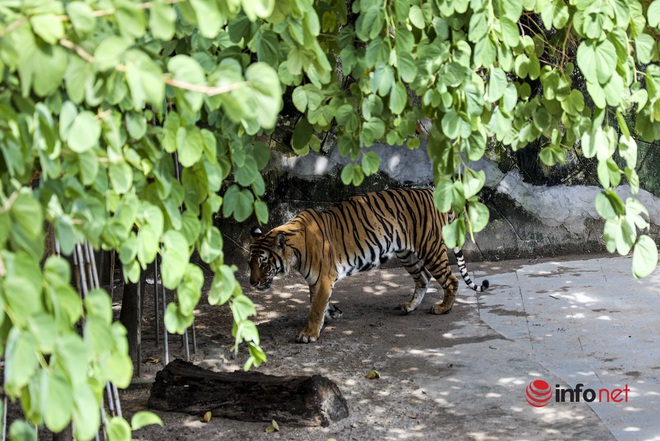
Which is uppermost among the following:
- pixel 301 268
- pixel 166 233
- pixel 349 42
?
pixel 349 42

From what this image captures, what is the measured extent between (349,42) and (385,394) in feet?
11.2

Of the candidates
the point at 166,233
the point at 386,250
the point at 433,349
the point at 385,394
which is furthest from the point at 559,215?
the point at 166,233

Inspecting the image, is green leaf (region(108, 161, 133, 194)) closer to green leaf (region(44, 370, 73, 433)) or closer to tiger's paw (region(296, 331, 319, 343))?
green leaf (region(44, 370, 73, 433))

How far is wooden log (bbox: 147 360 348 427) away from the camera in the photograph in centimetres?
461

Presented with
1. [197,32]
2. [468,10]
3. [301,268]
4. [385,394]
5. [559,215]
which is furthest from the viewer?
[559,215]

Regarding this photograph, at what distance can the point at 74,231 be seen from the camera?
4.33 feet

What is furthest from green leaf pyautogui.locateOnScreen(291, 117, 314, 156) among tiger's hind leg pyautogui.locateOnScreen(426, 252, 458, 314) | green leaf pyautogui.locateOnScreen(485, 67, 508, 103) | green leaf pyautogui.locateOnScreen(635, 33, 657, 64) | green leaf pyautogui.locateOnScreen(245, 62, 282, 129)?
tiger's hind leg pyautogui.locateOnScreen(426, 252, 458, 314)

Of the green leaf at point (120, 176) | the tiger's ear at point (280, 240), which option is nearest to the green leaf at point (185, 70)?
the green leaf at point (120, 176)

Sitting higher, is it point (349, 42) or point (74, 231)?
point (349, 42)

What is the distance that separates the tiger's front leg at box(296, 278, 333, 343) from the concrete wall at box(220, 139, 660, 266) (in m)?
2.19

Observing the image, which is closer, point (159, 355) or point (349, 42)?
point (349, 42)

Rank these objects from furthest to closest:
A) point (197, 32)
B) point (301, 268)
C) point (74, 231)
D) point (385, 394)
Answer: point (301, 268) < point (385, 394) < point (197, 32) < point (74, 231)

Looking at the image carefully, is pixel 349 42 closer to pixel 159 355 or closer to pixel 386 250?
pixel 159 355

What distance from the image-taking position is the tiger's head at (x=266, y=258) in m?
6.30
